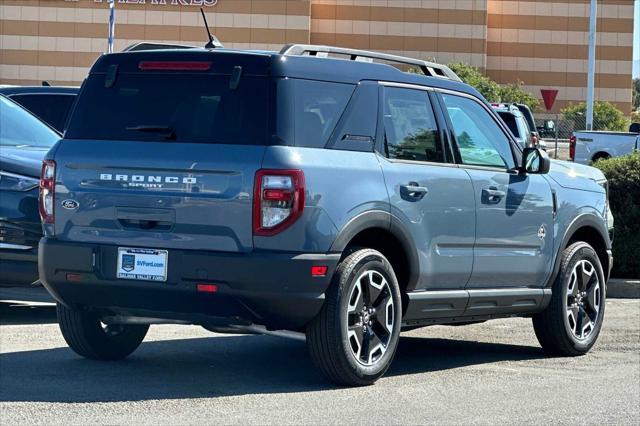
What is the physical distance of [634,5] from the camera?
236 feet

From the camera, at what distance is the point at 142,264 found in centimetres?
751

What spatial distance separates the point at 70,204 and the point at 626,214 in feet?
27.4

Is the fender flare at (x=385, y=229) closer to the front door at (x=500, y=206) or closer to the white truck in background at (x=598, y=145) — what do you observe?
the front door at (x=500, y=206)

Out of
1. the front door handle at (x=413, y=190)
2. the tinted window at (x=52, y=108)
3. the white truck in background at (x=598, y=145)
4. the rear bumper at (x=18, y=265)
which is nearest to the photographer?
the front door handle at (x=413, y=190)

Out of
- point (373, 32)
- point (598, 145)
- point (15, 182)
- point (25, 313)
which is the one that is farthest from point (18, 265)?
point (373, 32)

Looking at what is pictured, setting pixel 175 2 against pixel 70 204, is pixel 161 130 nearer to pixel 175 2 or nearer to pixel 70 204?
pixel 70 204

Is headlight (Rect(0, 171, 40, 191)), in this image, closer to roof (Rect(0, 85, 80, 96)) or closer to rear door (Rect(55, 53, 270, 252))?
→ rear door (Rect(55, 53, 270, 252))

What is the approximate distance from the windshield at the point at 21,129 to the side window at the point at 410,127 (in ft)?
13.1

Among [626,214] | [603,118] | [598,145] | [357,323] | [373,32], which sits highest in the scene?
[373,32]

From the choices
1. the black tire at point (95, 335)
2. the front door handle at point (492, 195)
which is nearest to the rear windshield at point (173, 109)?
the black tire at point (95, 335)

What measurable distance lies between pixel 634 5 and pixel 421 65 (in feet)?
217

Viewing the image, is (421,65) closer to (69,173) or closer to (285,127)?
(285,127)

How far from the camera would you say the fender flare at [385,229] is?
7.52 m

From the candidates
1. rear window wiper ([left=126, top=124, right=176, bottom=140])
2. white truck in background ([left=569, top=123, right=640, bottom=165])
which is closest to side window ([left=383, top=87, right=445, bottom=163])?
rear window wiper ([left=126, top=124, right=176, bottom=140])
